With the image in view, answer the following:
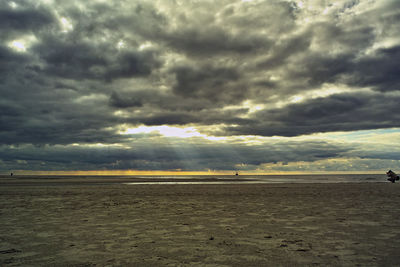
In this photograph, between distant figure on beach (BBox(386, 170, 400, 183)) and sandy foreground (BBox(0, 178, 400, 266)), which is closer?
sandy foreground (BBox(0, 178, 400, 266))

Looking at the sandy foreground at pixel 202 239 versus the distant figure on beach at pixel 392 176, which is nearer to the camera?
the sandy foreground at pixel 202 239

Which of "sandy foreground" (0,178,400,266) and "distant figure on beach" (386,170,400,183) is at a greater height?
"sandy foreground" (0,178,400,266)

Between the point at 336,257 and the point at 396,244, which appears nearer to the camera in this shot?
the point at 336,257

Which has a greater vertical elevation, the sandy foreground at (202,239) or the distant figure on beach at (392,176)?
the sandy foreground at (202,239)

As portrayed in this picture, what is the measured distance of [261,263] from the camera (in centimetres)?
699

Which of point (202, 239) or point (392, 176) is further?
point (392, 176)

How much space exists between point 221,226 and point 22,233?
8802 mm

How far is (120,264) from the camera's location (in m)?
7.01

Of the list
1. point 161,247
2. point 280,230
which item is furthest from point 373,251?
point 161,247

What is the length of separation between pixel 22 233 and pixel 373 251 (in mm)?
13552

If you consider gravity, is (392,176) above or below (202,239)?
below

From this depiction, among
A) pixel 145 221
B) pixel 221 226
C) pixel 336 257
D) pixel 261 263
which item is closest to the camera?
pixel 261 263

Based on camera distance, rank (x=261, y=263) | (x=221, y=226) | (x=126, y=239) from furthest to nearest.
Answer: (x=221, y=226), (x=126, y=239), (x=261, y=263)

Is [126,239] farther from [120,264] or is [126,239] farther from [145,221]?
[145,221]
